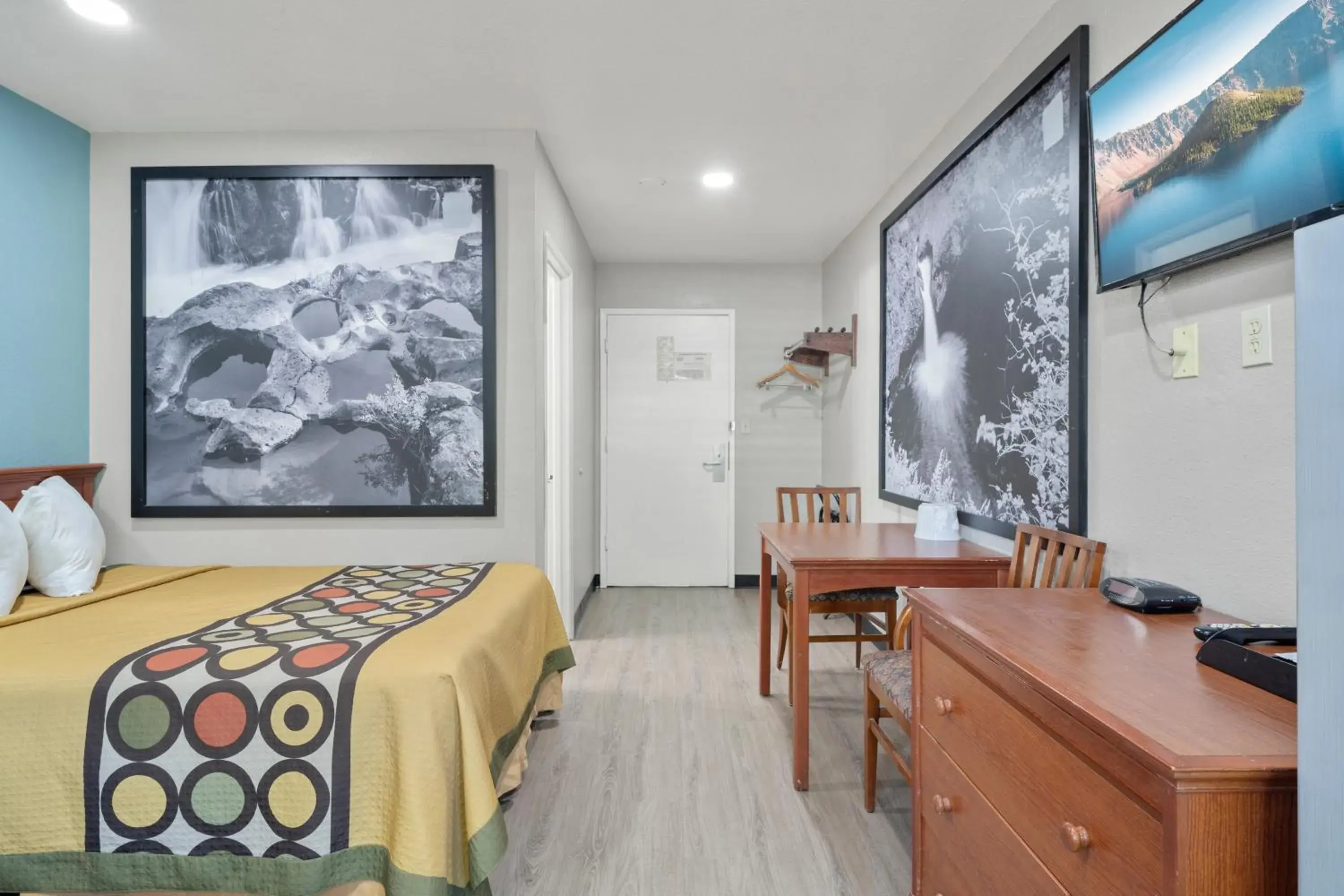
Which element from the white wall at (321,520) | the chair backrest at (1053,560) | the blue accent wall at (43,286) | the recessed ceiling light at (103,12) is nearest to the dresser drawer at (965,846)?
the chair backrest at (1053,560)

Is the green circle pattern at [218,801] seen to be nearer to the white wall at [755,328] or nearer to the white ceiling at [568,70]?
the white ceiling at [568,70]

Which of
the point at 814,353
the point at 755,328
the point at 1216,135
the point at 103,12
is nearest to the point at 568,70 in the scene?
the point at 103,12

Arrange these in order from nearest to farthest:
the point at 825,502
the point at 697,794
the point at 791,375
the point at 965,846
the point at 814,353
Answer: the point at 965,846 < the point at 697,794 < the point at 825,502 < the point at 814,353 < the point at 791,375

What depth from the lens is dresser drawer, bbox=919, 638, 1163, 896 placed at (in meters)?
0.85

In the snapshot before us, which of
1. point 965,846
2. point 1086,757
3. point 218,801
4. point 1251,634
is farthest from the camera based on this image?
point 218,801

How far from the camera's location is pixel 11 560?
6.76 ft

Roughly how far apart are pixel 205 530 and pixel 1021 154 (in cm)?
334

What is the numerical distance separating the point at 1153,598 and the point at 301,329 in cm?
297

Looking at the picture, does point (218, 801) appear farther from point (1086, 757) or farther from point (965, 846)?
point (1086, 757)

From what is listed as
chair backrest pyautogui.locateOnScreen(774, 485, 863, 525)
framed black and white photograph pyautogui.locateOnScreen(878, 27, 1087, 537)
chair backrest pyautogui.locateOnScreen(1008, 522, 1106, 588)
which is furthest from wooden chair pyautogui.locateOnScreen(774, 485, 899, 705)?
chair backrest pyautogui.locateOnScreen(1008, 522, 1106, 588)

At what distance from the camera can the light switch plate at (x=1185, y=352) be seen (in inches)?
58.7

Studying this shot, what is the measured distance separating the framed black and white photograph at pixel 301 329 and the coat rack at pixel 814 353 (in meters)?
2.24

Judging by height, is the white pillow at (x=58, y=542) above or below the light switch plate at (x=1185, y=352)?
below

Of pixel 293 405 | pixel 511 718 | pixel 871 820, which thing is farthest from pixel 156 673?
pixel 871 820
